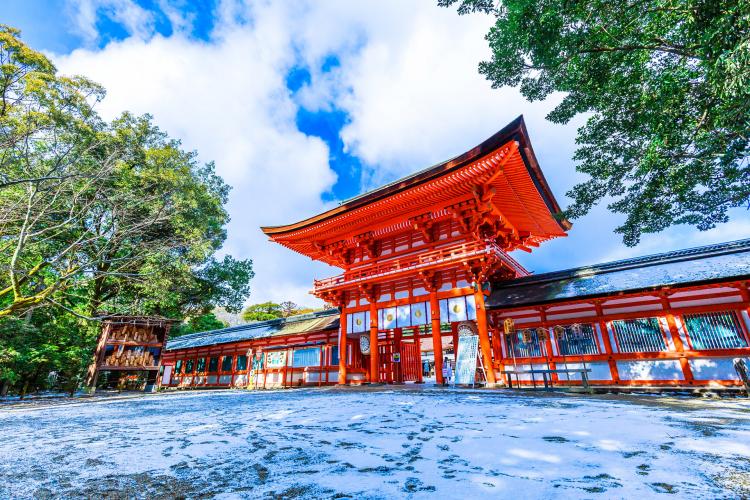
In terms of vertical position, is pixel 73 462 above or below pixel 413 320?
below

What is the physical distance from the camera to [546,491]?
1.78 metres

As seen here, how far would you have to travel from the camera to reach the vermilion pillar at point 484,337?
32.1 ft

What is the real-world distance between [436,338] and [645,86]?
28.3 ft

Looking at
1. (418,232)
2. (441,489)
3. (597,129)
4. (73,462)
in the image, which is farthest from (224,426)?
(597,129)

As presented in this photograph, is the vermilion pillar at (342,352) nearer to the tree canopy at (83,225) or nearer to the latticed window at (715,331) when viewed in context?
the tree canopy at (83,225)

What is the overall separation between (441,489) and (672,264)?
503 inches

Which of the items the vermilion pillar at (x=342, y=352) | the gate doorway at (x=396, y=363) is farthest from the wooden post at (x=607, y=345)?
the vermilion pillar at (x=342, y=352)

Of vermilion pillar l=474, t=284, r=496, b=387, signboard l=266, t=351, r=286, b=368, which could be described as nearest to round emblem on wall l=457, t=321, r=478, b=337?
vermilion pillar l=474, t=284, r=496, b=387

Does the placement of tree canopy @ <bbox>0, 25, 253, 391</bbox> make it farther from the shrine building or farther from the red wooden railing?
the red wooden railing

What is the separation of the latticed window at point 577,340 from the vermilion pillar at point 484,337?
2398 mm

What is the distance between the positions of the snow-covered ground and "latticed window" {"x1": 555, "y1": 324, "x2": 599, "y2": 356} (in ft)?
21.8

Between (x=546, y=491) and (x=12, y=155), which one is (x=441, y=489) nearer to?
(x=546, y=491)

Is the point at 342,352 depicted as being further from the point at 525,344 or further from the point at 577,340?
the point at 577,340

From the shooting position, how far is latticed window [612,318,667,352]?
30.3 ft
